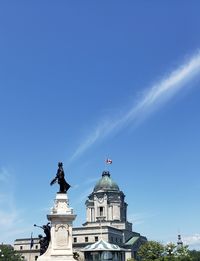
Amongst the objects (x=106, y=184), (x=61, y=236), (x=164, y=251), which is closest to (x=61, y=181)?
(x=61, y=236)

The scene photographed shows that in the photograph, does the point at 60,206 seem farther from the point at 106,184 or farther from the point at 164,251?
the point at 106,184

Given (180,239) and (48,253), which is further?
(180,239)

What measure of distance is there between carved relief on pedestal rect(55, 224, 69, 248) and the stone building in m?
91.5

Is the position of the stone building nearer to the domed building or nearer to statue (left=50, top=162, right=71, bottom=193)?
the domed building

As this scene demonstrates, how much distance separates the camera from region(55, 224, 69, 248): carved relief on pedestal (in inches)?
1434

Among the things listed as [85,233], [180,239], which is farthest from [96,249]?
[180,239]

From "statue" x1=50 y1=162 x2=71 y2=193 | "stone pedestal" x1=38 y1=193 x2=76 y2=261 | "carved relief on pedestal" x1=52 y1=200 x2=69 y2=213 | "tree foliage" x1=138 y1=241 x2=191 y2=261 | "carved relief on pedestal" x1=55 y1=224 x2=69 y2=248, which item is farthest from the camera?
"tree foliage" x1=138 y1=241 x2=191 y2=261

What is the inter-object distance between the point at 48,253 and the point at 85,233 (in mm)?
94366

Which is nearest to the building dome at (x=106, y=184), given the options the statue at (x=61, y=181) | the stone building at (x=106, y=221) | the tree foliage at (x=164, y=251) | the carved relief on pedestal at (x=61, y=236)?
the stone building at (x=106, y=221)

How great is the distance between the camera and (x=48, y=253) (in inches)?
1431

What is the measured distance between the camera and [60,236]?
36.4 metres

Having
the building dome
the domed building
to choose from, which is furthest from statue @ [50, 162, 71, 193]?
the building dome

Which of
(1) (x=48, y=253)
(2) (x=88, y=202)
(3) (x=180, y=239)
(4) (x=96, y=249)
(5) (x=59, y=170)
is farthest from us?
(3) (x=180, y=239)

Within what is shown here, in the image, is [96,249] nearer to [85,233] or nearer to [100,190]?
[85,233]
